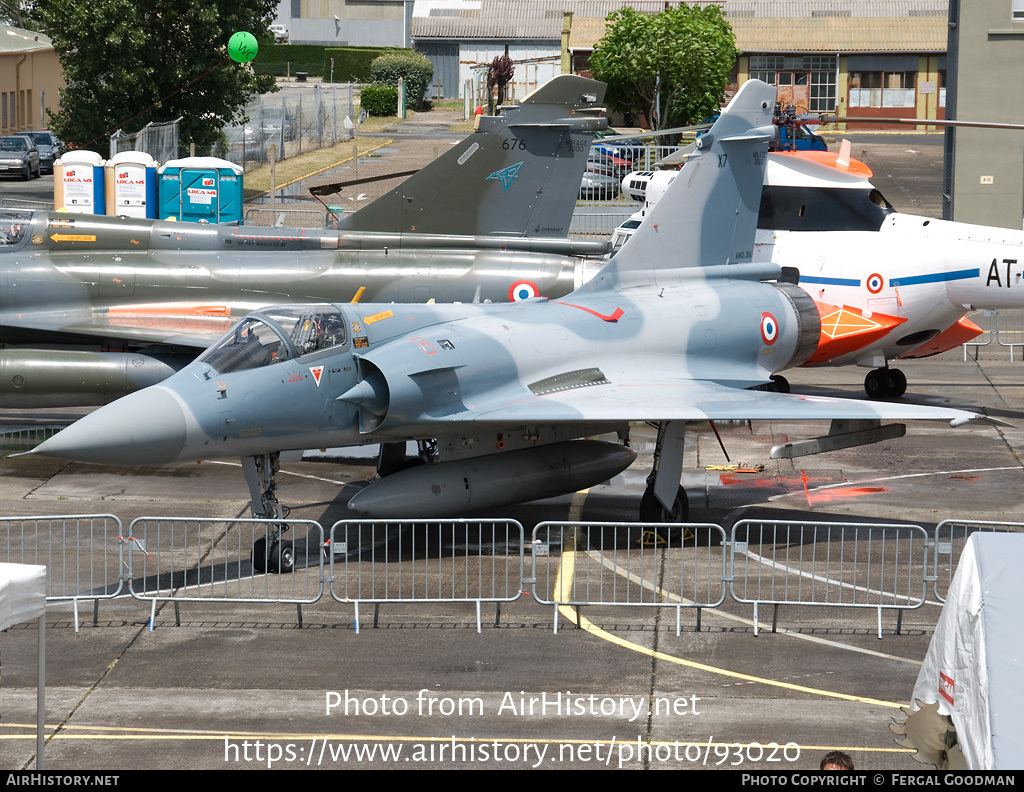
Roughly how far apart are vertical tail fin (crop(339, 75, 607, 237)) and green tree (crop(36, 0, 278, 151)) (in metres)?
19.3

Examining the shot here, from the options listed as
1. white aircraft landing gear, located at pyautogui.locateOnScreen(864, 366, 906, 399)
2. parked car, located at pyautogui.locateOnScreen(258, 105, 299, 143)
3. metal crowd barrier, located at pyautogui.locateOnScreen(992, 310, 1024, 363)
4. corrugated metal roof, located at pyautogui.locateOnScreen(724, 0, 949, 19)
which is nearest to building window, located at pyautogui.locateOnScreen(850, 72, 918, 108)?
corrugated metal roof, located at pyautogui.locateOnScreen(724, 0, 949, 19)

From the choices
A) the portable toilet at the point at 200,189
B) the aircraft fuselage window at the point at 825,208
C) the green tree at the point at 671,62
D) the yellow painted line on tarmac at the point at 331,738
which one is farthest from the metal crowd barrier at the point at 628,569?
the green tree at the point at 671,62

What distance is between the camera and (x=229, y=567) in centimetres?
1339

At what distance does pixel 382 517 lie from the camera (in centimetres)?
1370

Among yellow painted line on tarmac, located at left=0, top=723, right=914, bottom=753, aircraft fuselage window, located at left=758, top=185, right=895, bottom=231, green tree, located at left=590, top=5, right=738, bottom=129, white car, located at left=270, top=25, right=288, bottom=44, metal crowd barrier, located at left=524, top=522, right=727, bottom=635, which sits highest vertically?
white car, located at left=270, top=25, right=288, bottom=44

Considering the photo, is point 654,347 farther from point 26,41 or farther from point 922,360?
point 26,41

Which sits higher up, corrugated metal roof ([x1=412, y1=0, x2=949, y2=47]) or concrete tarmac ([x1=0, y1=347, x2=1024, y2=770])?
corrugated metal roof ([x1=412, y1=0, x2=949, y2=47])

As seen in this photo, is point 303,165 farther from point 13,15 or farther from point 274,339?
point 13,15

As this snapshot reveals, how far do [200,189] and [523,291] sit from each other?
45.2ft

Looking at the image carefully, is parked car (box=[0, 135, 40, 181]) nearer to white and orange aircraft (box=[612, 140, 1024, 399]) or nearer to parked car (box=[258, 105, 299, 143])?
parked car (box=[258, 105, 299, 143])

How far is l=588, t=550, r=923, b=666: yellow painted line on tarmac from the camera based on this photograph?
1131cm

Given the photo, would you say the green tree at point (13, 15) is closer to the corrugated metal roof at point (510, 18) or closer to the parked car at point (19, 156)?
the corrugated metal roof at point (510, 18)

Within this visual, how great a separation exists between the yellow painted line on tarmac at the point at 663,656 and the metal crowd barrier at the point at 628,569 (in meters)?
0.03
